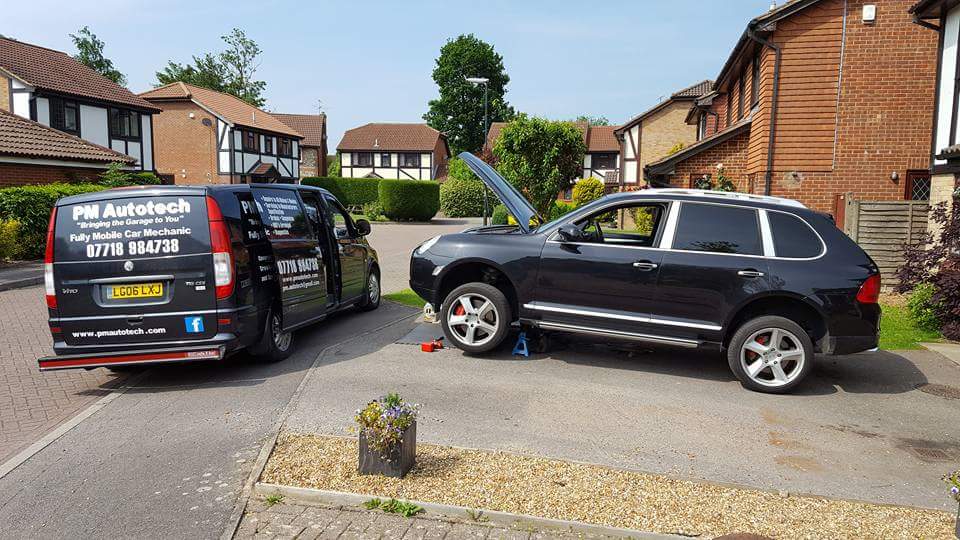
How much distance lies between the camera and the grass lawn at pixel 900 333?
28.2 ft

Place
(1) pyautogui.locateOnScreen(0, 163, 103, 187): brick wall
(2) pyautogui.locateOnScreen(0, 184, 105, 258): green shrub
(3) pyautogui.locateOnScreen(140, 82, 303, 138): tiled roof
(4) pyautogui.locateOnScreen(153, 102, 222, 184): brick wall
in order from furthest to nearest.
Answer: (4) pyautogui.locateOnScreen(153, 102, 222, 184): brick wall, (3) pyautogui.locateOnScreen(140, 82, 303, 138): tiled roof, (1) pyautogui.locateOnScreen(0, 163, 103, 187): brick wall, (2) pyautogui.locateOnScreen(0, 184, 105, 258): green shrub

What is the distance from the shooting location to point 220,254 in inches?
248

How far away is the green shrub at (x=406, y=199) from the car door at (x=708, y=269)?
3428 cm

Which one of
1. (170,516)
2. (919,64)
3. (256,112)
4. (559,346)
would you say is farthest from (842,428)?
(256,112)

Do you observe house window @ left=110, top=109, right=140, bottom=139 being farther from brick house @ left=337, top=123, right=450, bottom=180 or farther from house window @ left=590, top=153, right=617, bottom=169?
house window @ left=590, top=153, right=617, bottom=169

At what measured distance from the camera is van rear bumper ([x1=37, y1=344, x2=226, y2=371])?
20.6 ft

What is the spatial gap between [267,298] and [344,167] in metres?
67.1

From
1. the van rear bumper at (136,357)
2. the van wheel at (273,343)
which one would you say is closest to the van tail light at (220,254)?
the van rear bumper at (136,357)

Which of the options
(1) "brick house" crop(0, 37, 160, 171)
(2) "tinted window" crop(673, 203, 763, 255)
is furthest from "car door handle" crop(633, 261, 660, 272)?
(1) "brick house" crop(0, 37, 160, 171)

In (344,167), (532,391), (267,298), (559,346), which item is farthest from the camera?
(344,167)

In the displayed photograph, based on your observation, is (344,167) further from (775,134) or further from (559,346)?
(559,346)

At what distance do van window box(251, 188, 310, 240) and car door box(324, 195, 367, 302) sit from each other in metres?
0.87

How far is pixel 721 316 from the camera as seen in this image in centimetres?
666

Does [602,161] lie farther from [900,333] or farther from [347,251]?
[347,251]
